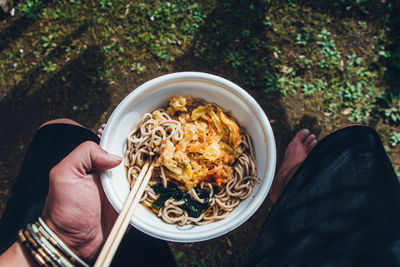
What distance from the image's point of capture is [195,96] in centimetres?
241

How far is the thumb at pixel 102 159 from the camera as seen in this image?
6.74 feet

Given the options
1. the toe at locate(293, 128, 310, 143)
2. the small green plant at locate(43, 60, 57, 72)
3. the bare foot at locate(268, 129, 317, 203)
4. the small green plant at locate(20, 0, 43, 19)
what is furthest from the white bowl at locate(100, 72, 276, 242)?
the small green plant at locate(20, 0, 43, 19)

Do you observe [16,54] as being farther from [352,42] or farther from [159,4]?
[352,42]

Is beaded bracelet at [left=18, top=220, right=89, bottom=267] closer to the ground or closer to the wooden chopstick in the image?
the wooden chopstick

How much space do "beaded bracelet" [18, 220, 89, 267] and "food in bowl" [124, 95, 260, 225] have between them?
72 centimetres

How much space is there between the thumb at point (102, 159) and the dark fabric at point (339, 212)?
5.29 ft

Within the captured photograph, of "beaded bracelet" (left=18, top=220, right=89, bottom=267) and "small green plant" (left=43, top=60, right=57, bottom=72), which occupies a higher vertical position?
"small green plant" (left=43, top=60, right=57, bottom=72)

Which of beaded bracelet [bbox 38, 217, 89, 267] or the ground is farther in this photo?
the ground

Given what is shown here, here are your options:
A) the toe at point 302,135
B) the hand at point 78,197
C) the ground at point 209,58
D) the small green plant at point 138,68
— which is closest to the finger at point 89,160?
the hand at point 78,197

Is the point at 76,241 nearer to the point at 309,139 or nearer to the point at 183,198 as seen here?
the point at 183,198

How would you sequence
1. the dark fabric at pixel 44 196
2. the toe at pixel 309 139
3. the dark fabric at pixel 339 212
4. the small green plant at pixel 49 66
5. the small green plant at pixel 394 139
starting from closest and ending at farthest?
the dark fabric at pixel 339 212, the dark fabric at pixel 44 196, the toe at pixel 309 139, the small green plant at pixel 394 139, the small green plant at pixel 49 66

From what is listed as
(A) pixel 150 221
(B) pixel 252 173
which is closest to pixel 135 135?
(A) pixel 150 221

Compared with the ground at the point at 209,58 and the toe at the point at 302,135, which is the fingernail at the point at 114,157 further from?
the toe at the point at 302,135

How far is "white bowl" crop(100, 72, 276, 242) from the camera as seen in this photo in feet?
6.66
